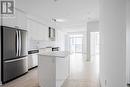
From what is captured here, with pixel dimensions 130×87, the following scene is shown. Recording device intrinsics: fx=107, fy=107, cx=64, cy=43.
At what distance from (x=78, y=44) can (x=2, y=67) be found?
12.0 m

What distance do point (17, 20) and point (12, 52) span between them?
136cm

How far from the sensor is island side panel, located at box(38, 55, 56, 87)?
3.05m

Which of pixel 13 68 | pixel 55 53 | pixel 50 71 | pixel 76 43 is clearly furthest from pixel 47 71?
pixel 76 43

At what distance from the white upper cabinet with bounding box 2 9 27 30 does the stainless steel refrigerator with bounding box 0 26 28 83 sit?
24cm

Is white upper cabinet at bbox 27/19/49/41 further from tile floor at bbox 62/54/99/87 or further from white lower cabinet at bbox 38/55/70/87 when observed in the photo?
white lower cabinet at bbox 38/55/70/87

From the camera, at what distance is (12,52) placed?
12.5 ft

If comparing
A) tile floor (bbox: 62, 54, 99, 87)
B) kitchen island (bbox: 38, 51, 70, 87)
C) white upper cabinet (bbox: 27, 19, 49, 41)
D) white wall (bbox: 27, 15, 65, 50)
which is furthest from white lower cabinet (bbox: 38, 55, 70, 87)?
white upper cabinet (bbox: 27, 19, 49, 41)

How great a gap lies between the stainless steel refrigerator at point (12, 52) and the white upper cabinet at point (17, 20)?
9.4 inches

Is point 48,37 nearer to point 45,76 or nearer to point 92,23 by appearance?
point 92,23

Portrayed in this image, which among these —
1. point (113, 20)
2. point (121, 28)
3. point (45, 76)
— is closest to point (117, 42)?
point (121, 28)

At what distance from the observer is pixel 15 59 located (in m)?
3.98

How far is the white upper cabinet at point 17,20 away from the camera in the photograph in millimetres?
3739

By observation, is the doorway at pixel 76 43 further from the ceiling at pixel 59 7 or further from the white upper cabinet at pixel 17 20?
the white upper cabinet at pixel 17 20

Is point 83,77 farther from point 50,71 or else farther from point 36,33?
point 36,33
